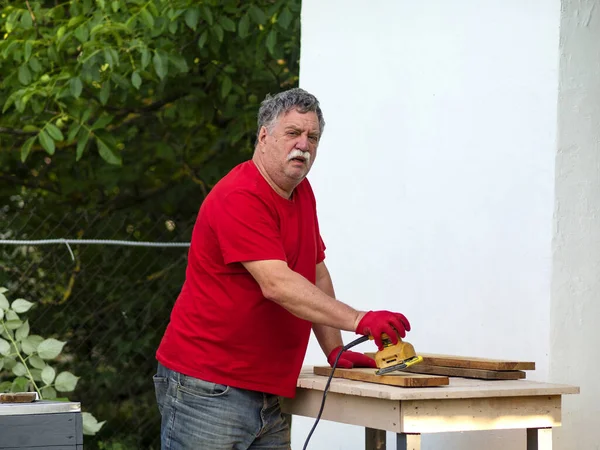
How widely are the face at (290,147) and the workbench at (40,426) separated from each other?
873 millimetres

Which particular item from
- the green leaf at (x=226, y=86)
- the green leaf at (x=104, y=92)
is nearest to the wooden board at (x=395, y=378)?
the green leaf at (x=104, y=92)

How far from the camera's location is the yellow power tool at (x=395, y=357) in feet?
8.98

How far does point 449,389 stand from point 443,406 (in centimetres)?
5

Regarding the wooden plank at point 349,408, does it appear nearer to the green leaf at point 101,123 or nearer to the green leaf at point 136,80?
the green leaf at point 136,80

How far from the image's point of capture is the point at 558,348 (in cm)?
328

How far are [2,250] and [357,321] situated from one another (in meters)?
3.44

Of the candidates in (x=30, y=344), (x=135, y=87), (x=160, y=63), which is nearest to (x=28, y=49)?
(x=135, y=87)

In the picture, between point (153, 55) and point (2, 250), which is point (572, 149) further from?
point (2, 250)

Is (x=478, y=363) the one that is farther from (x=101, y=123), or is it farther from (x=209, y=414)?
(x=101, y=123)

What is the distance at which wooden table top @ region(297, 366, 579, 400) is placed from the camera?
8.43 ft

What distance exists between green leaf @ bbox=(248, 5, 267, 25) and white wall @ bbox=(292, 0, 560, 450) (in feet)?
4.09

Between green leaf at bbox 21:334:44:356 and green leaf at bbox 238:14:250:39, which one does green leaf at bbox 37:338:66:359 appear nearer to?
green leaf at bbox 21:334:44:356

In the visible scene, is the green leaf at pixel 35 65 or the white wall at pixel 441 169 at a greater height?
the green leaf at pixel 35 65

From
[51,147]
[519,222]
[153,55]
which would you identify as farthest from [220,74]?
[519,222]
